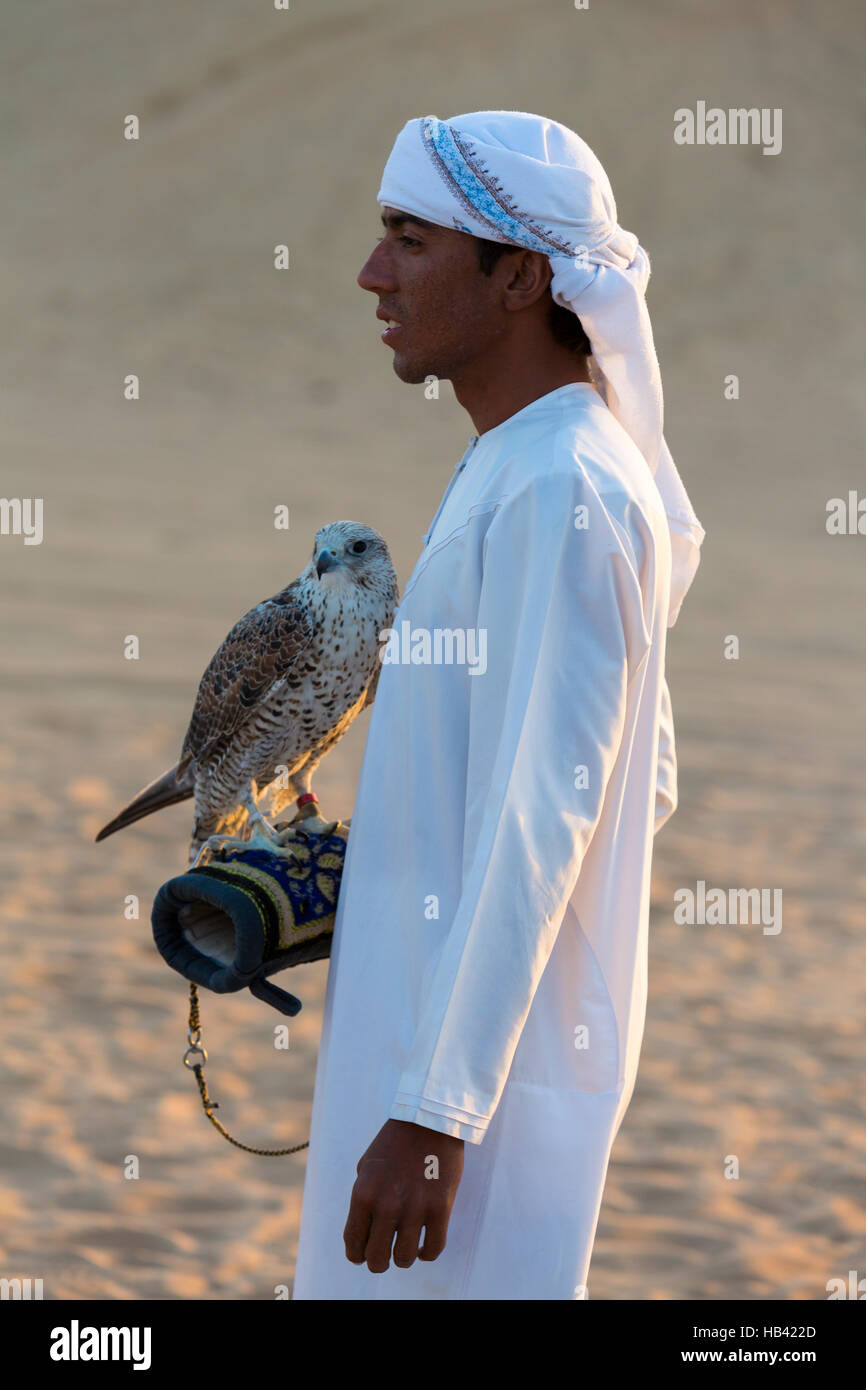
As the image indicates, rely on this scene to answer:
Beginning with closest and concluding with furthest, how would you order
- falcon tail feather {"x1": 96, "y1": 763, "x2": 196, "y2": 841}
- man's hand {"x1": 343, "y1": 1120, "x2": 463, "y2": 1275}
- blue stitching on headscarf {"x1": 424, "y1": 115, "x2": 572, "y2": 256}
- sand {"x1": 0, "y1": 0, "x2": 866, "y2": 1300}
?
man's hand {"x1": 343, "y1": 1120, "x2": 463, "y2": 1275} < blue stitching on headscarf {"x1": 424, "y1": 115, "x2": 572, "y2": 256} < falcon tail feather {"x1": 96, "y1": 763, "x2": 196, "y2": 841} < sand {"x1": 0, "y1": 0, "x2": 866, "y2": 1300}

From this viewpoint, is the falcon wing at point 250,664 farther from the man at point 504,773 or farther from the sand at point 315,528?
the sand at point 315,528

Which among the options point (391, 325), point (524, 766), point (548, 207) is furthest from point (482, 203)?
point (524, 766)

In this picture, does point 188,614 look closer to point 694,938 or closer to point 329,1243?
point 694,938

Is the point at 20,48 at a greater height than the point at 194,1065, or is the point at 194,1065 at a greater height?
the point at 20,48

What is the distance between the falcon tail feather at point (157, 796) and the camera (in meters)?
2.60

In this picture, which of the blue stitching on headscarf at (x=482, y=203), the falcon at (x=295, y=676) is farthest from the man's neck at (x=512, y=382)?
the falcon at (x=295, y=676)

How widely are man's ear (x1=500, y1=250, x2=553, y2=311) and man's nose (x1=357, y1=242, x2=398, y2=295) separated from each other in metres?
0.13

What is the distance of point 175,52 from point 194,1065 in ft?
64.3

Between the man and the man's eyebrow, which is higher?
the man's eyebrow

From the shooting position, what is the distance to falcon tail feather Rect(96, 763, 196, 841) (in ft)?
8.53

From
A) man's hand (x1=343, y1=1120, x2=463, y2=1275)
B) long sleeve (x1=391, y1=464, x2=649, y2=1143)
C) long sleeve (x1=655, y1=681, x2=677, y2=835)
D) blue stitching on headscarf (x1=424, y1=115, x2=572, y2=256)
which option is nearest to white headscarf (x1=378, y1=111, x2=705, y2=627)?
blue stitching on headscarf (x1=424, y1=115, x2=572, y2=256)

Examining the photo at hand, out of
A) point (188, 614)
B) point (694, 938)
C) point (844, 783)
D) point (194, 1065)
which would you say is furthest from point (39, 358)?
point (194, 1065)

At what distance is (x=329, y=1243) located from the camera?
177cm

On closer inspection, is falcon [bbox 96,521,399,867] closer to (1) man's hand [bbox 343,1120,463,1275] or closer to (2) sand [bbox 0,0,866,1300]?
(1) man's hand [bbox 343,1120,463,1275]
